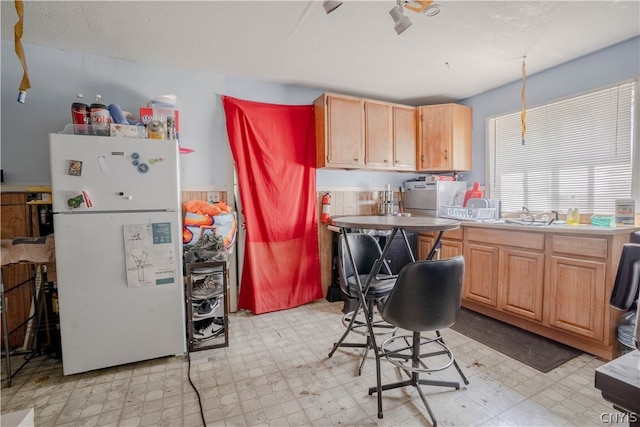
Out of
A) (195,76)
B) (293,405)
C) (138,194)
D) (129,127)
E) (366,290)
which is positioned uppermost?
(195,76)

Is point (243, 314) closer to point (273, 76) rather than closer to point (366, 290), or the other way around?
point (366, 290)

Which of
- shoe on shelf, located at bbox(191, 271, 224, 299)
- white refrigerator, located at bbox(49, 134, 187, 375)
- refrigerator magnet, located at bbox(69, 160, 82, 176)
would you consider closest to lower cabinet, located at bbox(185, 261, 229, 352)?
shoe on shelf, located at bbox(191, 271, 224, 299)

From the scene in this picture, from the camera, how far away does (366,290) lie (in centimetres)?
189

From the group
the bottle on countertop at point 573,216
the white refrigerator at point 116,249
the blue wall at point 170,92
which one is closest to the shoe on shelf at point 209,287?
the white refrigerator at point 116,249

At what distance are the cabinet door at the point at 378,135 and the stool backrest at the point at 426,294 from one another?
210cm

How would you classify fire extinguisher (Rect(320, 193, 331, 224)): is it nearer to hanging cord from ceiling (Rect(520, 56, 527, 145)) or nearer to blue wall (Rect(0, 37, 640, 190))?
blue wall (Rect(0, 37, 640, 190))

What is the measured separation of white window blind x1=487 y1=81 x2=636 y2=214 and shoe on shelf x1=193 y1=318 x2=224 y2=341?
3249 mm

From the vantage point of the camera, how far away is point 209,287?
2348 mm

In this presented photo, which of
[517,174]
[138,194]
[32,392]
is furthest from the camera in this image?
[517,174]

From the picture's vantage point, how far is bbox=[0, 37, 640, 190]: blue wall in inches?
92.4

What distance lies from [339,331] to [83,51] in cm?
320

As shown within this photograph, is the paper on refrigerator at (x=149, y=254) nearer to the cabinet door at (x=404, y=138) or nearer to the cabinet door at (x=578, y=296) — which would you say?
the cabinet door at (x=404, y=138)

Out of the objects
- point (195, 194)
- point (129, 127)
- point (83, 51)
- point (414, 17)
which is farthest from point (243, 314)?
point (414, 17)

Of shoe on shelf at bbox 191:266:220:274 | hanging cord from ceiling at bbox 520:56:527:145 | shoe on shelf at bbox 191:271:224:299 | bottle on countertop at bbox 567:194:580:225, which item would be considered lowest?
shoe on shelf at bbox 191:271:224:299
